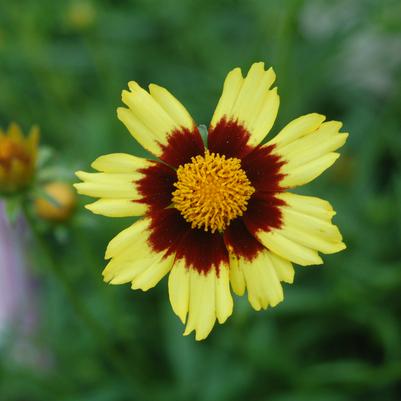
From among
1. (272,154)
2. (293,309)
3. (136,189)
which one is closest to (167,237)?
(136,189)

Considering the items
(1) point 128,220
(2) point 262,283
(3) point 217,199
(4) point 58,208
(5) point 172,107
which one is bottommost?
(2) point 262,283

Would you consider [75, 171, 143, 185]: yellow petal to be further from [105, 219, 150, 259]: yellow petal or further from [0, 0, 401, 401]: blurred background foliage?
[0, 0, 401, 401]: blurred background foliage

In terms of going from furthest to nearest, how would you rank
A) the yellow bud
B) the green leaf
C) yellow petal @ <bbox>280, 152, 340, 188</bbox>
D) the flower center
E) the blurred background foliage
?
the blurred background foliage
the yellow bud
the green leaf
the flower center
yellow petal @ <bbox>280, 152, 340, 188</bbox>

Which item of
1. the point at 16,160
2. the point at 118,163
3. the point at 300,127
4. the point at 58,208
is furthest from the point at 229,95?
the point at 58,208

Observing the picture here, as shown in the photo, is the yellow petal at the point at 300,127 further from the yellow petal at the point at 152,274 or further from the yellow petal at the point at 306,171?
the yellow petal at the point at 152,274

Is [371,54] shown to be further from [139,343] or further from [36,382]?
[36,382]

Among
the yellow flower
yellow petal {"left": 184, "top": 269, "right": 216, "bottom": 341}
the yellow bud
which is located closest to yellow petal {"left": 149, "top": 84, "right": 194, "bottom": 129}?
yellow petal {"left": 184, "top": 269, "right": 216, "bottom": 341}

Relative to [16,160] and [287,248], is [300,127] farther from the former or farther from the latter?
[16,160]
